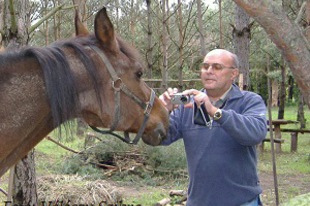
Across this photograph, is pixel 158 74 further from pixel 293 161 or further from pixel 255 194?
pixel 255 194

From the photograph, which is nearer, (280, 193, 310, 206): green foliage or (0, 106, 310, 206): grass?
(280, 193, 310, 206): green foliage

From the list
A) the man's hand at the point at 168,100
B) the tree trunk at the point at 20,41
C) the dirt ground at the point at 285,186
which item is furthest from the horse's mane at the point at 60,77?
the dirt ground at the point at 285,186

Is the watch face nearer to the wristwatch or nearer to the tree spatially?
the wristwatch

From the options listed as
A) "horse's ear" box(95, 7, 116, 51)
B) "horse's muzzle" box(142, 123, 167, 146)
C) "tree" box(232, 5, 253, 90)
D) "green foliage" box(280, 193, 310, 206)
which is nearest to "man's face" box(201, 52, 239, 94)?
"horse's muzzle" box(142, 123, 167, 146)

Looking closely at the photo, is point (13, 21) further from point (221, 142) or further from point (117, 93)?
point (221, 142)

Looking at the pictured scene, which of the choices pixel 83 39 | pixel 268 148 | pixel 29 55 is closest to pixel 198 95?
pixel 83 39

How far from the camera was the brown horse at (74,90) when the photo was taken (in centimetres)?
204

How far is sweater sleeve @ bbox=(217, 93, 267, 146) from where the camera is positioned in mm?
2348

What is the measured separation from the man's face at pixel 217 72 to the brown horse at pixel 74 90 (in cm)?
51

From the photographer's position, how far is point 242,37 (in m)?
6.76

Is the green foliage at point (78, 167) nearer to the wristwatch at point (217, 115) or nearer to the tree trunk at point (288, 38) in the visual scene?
the tree trunk at point (288, 38)

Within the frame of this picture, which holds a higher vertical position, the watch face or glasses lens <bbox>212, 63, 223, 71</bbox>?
glasses lens <bbox>212, 63, 223, 71</bbox>

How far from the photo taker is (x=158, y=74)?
23844 millimetres

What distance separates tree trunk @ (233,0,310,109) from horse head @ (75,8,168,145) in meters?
1.34
